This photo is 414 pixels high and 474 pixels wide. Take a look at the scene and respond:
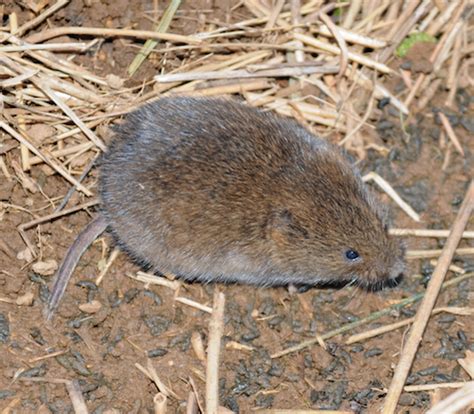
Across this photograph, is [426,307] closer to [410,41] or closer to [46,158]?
[410,41]

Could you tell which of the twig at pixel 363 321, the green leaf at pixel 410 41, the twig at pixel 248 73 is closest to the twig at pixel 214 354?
the twig at pixel 363 321

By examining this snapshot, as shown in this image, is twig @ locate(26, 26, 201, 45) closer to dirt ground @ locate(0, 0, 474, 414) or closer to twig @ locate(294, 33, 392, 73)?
dirt ground @ locate(0, 0, 474, 414)

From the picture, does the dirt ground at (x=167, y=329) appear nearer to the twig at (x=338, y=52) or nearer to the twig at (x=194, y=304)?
the twig at (x=194, y=304)

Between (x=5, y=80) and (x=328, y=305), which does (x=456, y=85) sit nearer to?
(x=328, y=305)

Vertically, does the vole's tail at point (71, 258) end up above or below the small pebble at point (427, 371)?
above

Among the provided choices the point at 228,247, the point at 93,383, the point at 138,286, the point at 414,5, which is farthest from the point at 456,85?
the point at 93,383

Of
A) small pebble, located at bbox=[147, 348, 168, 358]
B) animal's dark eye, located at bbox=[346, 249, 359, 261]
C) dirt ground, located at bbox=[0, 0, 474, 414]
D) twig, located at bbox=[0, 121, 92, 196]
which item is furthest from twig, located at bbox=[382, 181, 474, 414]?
twig, located at bbox=[0, 121, 92, 196]

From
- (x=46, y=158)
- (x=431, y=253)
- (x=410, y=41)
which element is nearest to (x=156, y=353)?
(x=46, y=158)
